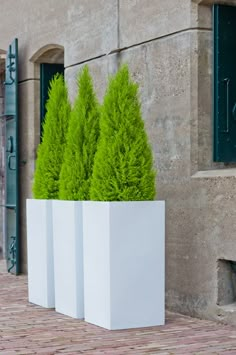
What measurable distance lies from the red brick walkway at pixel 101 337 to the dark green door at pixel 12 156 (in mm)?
3247

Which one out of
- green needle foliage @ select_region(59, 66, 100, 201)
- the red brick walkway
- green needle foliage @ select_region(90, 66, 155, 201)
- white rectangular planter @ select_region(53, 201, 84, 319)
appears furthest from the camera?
green needle foliage @ select_region(59, 66, 100, 201)

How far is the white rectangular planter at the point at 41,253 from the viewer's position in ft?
25.5

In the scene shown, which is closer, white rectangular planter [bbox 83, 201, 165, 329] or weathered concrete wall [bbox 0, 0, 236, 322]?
white rectangular planter [bbox 83, 201, 165, 329]

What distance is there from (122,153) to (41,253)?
67.1 inches

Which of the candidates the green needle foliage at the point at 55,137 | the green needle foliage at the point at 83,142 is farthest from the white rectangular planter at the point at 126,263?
the green needle foliage at the point at 55,137

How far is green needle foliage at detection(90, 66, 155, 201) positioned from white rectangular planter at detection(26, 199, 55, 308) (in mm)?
1084

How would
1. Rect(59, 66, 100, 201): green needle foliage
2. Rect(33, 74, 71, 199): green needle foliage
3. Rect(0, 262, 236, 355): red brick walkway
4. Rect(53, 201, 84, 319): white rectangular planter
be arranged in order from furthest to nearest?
1. Rect(33, 74, 71, 199): green needle foliage
2. Rect(59, 66, 100, 201): green needle foliage
3. Rect(53, 201, 84, 319): white rectangular planter
4. Rect(0, 262, 236, 355): red brick walkway

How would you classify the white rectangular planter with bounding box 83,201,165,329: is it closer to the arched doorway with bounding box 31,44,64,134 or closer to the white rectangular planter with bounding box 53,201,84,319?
the white rectangular planter with bounding box 53,201,84,319

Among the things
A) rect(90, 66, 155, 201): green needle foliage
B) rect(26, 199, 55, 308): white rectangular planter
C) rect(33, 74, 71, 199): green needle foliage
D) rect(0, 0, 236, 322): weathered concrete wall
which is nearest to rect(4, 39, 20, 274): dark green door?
rect(0, 0, 236, 322): weathered concrete wall

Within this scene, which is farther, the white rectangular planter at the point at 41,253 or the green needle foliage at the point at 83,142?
the white rectangular planter at the point at 41,253

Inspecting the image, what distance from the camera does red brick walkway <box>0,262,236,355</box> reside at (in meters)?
5.84

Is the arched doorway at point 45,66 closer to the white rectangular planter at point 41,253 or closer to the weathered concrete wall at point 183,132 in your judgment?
the weathered concrete wall at point 183,132

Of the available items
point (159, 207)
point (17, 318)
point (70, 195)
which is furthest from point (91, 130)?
point (17, 318)

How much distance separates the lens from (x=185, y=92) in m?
7.32
